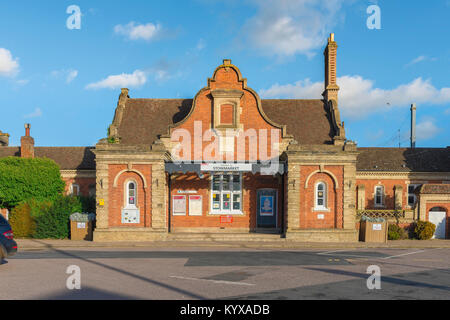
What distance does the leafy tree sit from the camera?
86.5ft

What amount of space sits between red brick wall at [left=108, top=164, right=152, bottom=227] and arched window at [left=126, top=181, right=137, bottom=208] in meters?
0.22

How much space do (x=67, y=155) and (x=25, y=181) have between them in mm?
8786

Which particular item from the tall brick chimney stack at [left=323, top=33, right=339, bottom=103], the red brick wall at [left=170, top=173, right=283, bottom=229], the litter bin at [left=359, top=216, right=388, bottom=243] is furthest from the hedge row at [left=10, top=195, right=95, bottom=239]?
the tall brick chimney stack at [left=323, top=33, right=339, bottom=103]

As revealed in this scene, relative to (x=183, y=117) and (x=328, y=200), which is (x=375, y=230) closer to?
(x=328, y=200)

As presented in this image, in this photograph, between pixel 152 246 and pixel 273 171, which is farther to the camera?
pixel 273 171

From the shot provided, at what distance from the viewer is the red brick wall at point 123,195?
2209 cm

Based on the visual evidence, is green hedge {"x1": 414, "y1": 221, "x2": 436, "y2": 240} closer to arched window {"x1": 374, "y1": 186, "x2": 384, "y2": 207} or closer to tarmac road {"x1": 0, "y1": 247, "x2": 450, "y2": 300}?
tarmac road {"x1": 0, "y1": 247, "x2": 450, "y2": 300}

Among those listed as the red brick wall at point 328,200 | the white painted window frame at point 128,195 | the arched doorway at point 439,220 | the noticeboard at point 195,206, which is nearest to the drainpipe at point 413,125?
the arched doorway at point 439,220

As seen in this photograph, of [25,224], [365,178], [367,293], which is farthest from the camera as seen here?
[365,178]

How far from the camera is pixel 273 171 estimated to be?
22.4m

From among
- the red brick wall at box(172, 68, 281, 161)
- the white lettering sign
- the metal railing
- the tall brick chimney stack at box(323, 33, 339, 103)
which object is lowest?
the metal railing

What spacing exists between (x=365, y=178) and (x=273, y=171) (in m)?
14.5
